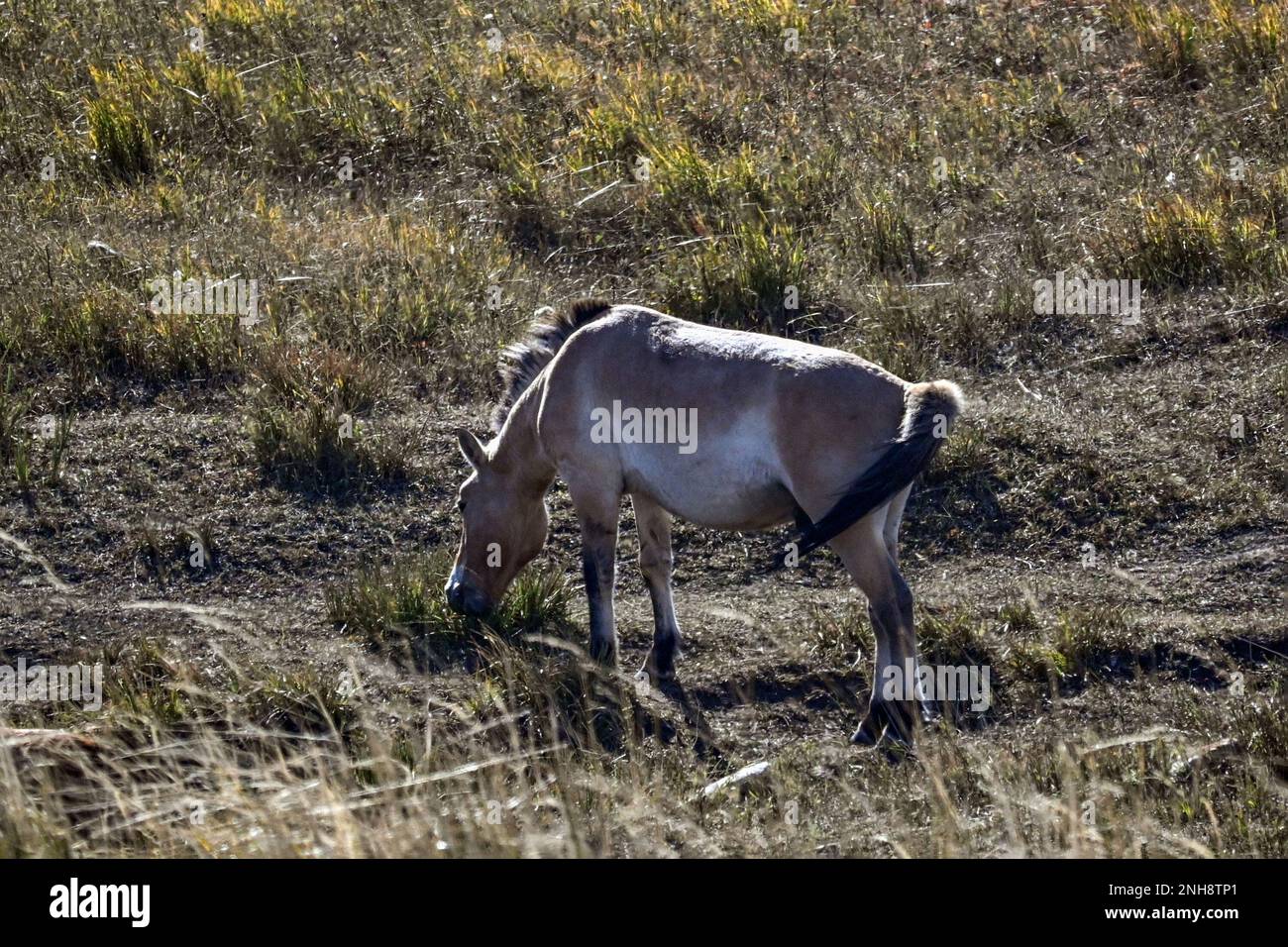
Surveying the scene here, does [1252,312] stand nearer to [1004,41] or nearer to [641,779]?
[1004,41]

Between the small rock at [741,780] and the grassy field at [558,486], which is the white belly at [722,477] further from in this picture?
the small rock at [741,780]

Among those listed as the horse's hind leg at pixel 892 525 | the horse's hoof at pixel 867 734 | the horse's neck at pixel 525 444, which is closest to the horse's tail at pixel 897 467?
the horse's hind leg at pixel 892 525

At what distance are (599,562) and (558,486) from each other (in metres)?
2.29

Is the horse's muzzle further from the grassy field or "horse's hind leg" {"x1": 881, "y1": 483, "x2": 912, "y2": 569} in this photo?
"horse's hind leg" {"x1": 881, "y1": 483, "x2": 912, "y2": 569}

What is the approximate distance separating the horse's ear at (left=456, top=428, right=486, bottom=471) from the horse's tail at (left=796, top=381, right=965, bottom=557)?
2272 millimetres

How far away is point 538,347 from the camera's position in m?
8.18

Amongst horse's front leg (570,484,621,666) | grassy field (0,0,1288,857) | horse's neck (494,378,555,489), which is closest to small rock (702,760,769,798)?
grassy field (0,0,1288,857)

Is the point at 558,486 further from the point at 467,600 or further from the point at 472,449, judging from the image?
the point at 467,600

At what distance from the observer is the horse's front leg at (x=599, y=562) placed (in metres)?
7.68

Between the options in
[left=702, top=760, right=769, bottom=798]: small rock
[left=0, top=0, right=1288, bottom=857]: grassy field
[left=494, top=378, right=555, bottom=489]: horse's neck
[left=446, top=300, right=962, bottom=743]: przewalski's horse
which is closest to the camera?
[left=0, top=0, right=1288, bottom=857]: grassy field

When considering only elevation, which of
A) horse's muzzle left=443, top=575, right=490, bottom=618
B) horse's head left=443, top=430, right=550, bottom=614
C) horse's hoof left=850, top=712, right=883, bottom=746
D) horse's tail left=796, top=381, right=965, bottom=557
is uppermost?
horse's tail left=796, top=381, right=965, bottom=557

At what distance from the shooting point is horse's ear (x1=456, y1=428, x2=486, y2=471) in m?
8.10

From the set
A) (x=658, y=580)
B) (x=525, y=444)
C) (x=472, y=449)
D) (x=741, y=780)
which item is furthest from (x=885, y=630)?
(x=472, y=449)

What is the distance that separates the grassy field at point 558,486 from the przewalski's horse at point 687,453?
14.7 inches
